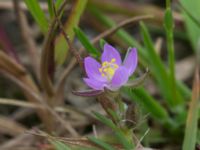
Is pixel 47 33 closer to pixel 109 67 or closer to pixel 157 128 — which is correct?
pixel 109 67

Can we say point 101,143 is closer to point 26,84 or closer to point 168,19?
point 168,19

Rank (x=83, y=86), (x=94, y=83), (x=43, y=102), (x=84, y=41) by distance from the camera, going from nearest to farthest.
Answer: (x=94, y=83) → (x=84, y=41) → (x=43, y=102) → (x=83, y=86)

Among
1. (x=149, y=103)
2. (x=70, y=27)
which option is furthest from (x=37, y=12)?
(x=149, y=103)

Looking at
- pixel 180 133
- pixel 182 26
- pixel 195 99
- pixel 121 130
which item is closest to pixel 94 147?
pixel 121 130

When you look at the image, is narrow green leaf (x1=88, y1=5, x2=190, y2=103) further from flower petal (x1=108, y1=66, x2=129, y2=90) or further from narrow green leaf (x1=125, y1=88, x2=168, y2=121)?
flower petal (x1=108, y1=66, x2=129, y2=90)

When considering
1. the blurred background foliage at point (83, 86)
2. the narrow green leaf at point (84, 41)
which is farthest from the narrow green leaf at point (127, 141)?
the narrow green leaf at point (84, 41)
